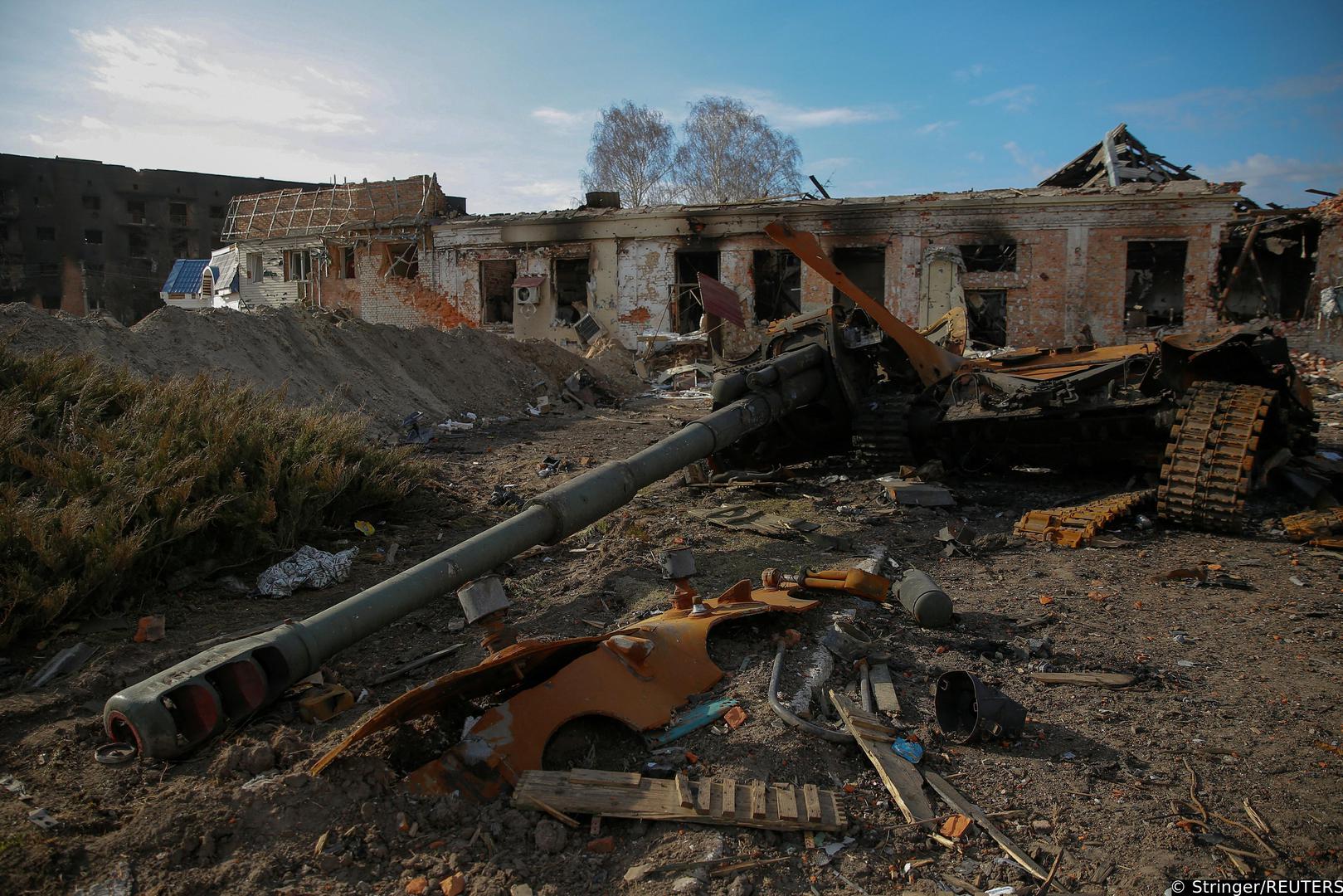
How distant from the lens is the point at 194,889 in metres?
2.71

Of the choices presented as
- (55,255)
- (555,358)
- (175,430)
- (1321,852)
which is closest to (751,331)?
(555,358)

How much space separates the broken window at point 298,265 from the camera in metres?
31.2

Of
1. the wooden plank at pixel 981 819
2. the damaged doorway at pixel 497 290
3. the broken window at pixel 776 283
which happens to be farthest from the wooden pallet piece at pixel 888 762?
the damaged doorway at pixel 497 290

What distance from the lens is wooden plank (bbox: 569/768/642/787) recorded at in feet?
10.1

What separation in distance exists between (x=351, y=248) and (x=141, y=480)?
2545cm

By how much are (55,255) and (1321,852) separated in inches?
2135

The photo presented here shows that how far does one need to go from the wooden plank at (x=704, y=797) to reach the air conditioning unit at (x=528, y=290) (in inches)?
912

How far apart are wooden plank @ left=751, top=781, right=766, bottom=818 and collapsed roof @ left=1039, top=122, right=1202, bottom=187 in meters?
21.1

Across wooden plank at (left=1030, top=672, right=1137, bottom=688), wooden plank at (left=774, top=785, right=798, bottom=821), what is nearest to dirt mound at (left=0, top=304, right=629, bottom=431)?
wooden plank at (left=774, top=785, right=798, bottom=821)

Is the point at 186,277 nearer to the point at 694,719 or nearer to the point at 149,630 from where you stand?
the point at 149,630

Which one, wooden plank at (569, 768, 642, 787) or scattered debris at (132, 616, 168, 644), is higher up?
wooden plank at (569, 768, 642, 787)

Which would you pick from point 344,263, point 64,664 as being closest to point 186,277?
point 344,263

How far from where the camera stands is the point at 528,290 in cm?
2542

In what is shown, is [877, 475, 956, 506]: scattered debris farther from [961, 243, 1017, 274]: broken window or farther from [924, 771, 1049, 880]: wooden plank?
[961, 243, 1017, 274]: broken window
